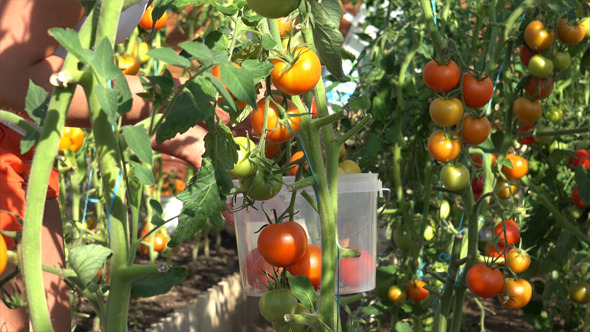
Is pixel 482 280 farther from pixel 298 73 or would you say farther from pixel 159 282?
pixel 159 282

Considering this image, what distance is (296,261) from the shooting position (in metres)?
0.92

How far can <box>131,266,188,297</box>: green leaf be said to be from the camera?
604 millimetres

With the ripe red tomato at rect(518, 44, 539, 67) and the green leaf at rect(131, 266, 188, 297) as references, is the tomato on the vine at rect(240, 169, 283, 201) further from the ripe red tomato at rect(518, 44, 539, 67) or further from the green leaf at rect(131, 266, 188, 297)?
the ripe red tomato at rect(518, 44, 539, 67)

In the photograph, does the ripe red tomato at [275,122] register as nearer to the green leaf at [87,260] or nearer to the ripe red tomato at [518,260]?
the green leaf at [87,260]

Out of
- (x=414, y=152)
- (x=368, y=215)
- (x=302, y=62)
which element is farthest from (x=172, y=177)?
(x=302, y=62)

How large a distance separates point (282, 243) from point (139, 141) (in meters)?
0.37

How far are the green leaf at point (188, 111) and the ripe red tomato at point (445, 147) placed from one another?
1017 millimetres

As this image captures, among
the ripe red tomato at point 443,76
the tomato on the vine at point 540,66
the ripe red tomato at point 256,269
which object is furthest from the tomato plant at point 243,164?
the tomato on the vine at point 540,66

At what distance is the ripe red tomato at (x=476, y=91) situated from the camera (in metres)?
1.52

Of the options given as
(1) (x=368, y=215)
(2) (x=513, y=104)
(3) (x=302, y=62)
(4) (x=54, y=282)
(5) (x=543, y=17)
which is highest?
(5) (x=543, y=17)

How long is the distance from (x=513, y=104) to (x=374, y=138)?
44cm

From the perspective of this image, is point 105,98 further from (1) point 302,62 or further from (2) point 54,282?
(2) point 54,282

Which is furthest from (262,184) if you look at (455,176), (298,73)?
(455,176)

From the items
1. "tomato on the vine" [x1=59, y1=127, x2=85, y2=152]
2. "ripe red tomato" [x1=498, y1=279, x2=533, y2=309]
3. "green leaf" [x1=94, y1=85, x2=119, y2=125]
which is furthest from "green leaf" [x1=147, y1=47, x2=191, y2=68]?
"tomato on the vine" [x1=59, y1=127, x2=85, y2=152]
